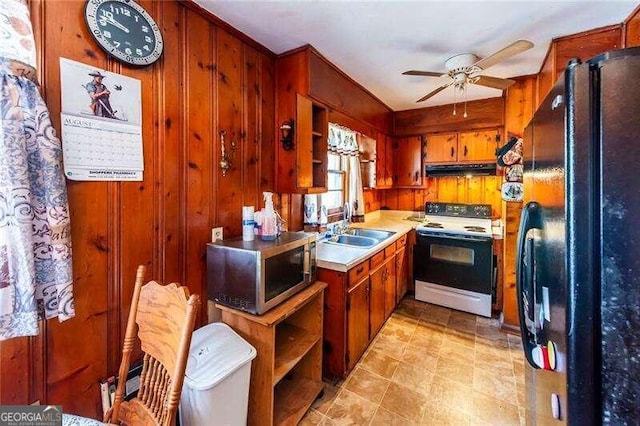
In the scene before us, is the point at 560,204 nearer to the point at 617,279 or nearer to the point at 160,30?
the point at 617,279

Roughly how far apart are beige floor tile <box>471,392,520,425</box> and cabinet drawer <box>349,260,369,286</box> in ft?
3.62

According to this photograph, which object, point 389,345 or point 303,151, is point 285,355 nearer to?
point 389,345

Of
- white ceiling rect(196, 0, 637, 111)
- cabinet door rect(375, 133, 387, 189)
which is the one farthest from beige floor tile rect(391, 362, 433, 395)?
white ceiling rect(196, 0, 637, 111)

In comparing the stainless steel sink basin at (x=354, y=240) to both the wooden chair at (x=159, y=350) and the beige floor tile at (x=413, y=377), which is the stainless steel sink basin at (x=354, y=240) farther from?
the wooden chair at (x=159, y=350)

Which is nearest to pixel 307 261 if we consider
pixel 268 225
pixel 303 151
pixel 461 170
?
pixel 268 225

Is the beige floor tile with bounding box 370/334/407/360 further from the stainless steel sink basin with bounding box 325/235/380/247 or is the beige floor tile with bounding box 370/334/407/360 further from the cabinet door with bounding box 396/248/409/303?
the stainless steel sink basin with bounding box 325/235/380/247

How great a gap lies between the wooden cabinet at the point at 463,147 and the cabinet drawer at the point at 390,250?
1.52 metres

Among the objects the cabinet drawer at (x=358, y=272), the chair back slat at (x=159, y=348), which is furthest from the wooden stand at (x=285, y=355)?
the chair back slat at (x=159, y=348)

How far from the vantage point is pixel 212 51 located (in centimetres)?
166

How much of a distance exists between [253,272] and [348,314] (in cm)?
90

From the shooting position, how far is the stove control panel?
3480mm

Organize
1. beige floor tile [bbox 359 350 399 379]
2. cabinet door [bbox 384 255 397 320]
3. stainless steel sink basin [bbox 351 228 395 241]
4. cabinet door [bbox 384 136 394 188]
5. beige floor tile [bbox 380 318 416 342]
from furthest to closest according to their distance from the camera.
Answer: cabinet door [bbox 384 136 394 188] < stainless steel sink basin [bbox 351 228 395 241] < cabinet door [bbox 384 255 397 320] < beige floor tile [bbox 380 318 416 342] < beige floor tile [bbox 359 350 399 379]

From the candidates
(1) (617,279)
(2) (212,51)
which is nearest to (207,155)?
(2) (212,51)

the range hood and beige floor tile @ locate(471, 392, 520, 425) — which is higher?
the range hood
